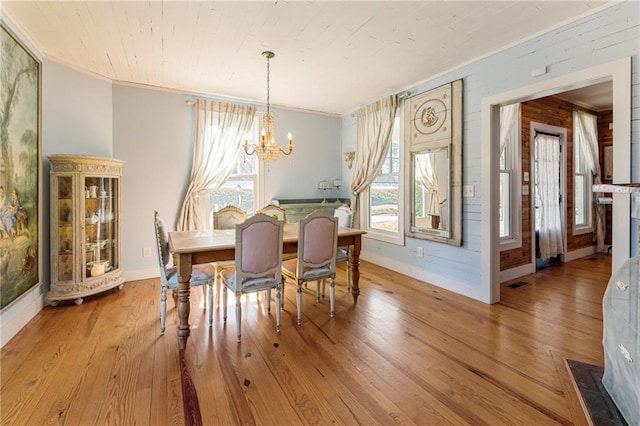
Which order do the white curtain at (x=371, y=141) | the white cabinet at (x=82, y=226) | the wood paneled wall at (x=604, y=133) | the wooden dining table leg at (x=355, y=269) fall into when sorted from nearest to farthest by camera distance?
the white cabinet at (x=82, y=226) → the wooden dining table leg at (x=355, y=269) → the white curtain at (x=371, y=141) → the wood paneled wall at (x=604, y=133)

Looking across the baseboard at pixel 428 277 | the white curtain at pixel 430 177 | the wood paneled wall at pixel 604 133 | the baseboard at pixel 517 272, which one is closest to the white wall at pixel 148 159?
the baseboard at pixel 428 277

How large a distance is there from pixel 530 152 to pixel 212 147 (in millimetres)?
4550

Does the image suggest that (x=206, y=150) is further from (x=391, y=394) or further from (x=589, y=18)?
(x=589, y=18)

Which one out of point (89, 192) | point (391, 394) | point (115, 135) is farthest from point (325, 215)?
point (115, 135)

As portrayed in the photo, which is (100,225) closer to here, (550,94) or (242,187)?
(242,187)

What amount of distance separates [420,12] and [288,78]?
72.1 inches

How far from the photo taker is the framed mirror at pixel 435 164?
351 centimetres

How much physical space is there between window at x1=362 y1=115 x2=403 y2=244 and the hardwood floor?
149 cm

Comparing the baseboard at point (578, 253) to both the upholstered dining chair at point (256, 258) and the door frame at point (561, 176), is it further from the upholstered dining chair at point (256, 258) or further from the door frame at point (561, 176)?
the upholstered dining chair at point (256, 258)

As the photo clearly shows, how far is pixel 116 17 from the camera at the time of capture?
2430 millimetres

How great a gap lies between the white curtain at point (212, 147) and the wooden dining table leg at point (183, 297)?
2.04 meters

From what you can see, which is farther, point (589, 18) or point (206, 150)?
point (206, 150)

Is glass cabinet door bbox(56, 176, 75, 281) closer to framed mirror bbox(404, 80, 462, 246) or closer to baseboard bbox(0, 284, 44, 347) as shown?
baseboard bbox(0, 284, 44, 347)

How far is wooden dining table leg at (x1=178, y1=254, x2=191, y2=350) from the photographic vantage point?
2.33 meters
